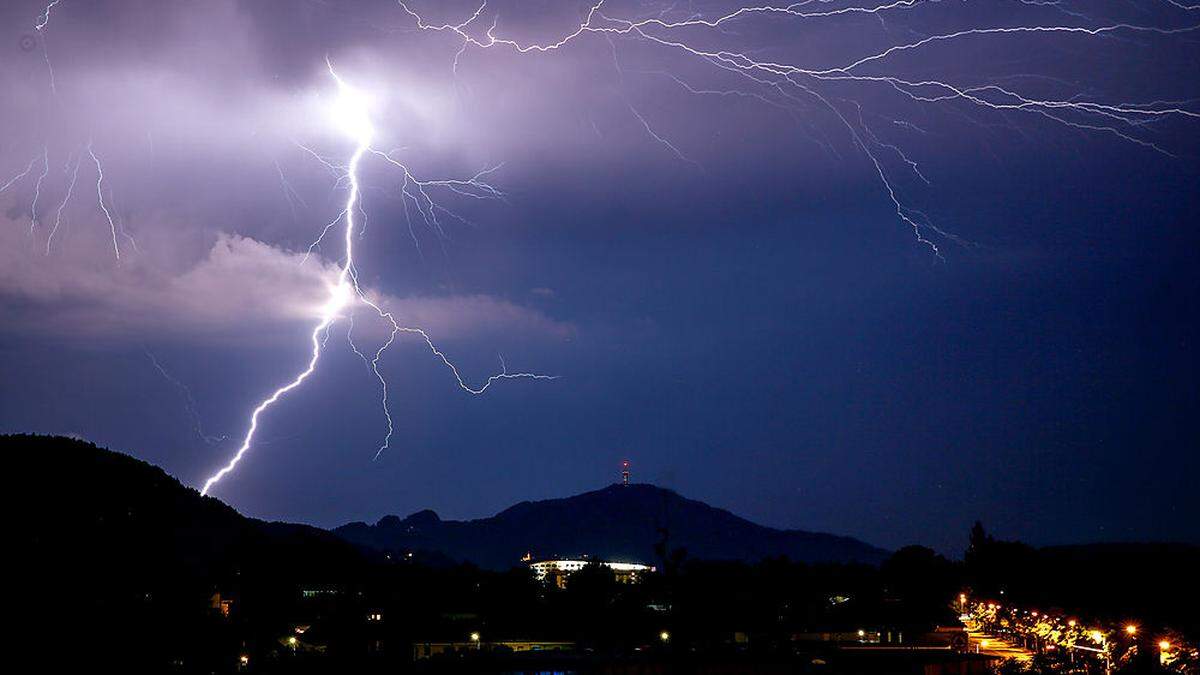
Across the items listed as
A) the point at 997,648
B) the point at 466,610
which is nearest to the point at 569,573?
the point at 466,610

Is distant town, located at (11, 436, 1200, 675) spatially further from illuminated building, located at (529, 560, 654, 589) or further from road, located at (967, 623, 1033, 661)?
illuminated building, located at (529, 560, 654, 589)

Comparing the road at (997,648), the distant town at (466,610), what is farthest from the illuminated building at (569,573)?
the road at (997,648)

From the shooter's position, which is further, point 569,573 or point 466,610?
point 569,573

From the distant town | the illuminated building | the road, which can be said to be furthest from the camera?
the illuminated building

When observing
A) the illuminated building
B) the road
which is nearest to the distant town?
the road

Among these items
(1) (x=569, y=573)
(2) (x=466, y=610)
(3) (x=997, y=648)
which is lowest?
(3) (x=997, y=648)

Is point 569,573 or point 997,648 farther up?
point 569,573

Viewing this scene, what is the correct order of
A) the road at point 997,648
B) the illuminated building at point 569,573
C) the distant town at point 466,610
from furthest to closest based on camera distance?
the illuminated building at point 569,573 → the road at point 997,648 → the distant town at point 466,610

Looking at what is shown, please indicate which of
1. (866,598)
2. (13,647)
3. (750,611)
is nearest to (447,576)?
(750,611)

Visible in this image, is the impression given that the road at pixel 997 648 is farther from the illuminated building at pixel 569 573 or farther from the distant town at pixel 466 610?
the illuminated building at pixel 569 573

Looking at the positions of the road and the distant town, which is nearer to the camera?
the distant town

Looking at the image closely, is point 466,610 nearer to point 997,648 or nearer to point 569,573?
point 569,573

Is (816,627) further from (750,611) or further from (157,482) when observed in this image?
(157,482)
